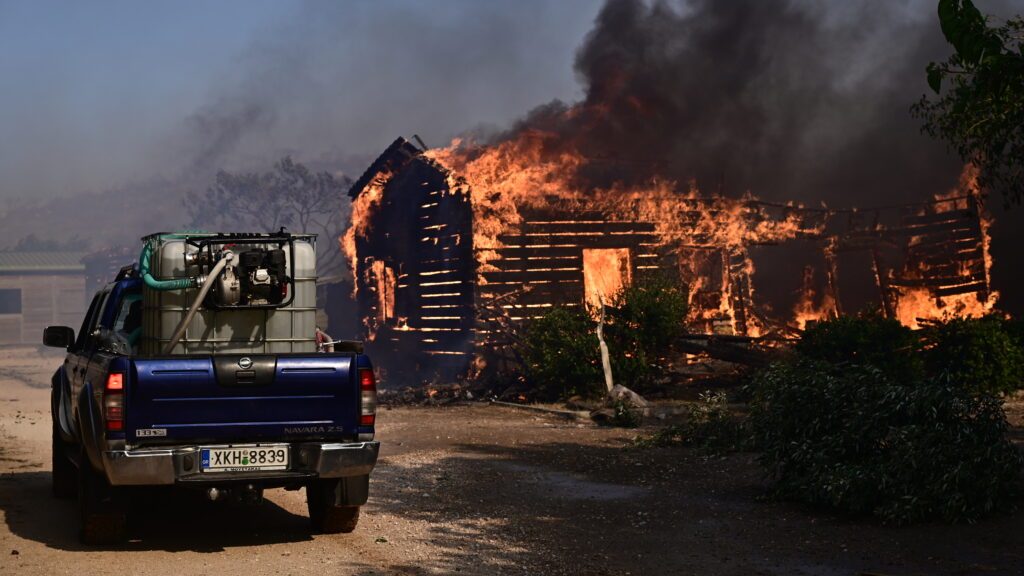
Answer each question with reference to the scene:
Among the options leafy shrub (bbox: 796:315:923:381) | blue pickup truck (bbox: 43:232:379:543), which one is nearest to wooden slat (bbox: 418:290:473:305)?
leafy shrub (bbox: 796:315:923:381)

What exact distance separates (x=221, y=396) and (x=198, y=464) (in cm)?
52

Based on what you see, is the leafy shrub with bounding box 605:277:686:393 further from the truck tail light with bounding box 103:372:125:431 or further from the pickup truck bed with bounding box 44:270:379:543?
the truck tail light with bounding box 103:372:125:431

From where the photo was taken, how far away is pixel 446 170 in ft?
90.3

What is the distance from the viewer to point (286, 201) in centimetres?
8112

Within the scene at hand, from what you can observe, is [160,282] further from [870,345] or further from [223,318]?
[870,345]

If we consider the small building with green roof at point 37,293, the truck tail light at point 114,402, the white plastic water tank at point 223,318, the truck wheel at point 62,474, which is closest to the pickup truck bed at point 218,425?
the truck tail light at point 114,402

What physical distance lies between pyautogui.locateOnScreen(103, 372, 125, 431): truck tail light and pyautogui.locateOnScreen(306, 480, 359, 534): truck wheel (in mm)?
1788

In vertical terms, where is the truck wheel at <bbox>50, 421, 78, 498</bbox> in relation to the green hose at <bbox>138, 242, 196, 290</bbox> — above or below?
below

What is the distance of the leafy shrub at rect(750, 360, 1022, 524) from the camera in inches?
344

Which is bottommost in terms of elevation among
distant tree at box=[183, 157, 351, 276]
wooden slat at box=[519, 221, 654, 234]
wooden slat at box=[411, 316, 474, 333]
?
wooden slat at box=[411, 316, 474, 333]

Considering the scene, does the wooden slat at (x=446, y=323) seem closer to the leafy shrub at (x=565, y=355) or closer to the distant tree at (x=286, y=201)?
the leafy shrub at (x=565, y=355)

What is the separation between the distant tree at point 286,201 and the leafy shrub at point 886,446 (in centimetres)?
6696

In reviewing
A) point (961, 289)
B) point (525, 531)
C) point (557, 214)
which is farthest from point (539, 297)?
point (525, 531)

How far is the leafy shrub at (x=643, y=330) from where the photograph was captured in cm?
2073
